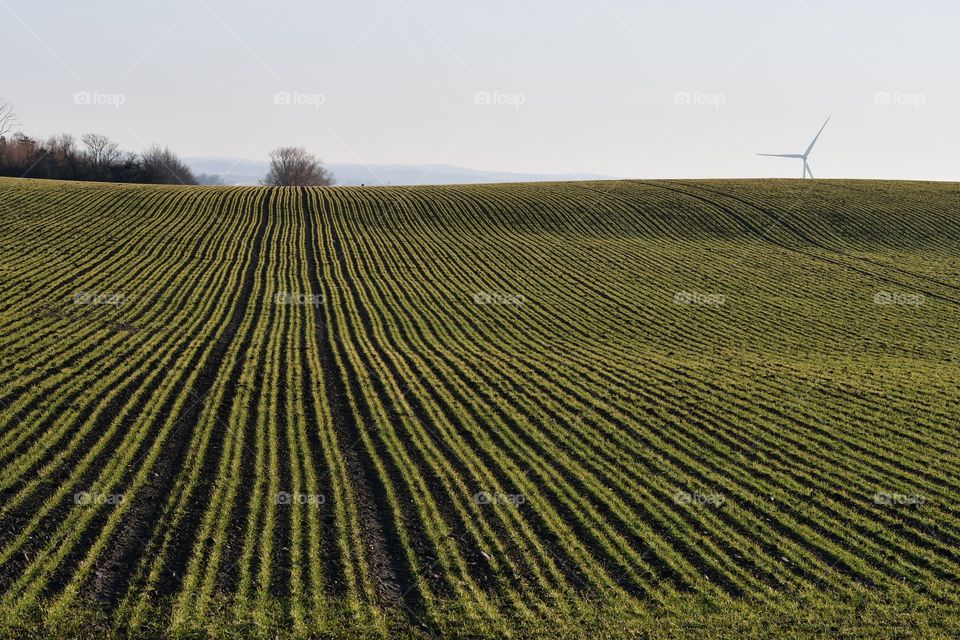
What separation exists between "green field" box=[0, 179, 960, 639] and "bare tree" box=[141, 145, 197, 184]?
59.3m

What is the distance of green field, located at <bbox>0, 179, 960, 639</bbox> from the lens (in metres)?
13.2

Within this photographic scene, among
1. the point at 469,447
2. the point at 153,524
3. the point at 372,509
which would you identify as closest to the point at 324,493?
the point at 372,509

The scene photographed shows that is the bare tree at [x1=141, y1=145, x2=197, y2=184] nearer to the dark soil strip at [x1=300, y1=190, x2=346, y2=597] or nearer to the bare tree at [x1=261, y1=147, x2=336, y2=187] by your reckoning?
the bare tree at [x1=261, y1=147, x2=336, y2=187]

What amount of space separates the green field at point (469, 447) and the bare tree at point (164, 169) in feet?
195

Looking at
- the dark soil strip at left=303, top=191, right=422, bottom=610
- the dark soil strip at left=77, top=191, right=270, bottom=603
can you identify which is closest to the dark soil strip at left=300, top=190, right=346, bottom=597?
the dark soil strip at left=303, top=191, right=422, bottom=610

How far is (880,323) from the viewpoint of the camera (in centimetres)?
3606

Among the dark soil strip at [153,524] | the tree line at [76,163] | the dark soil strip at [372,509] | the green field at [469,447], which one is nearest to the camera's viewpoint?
the dark soil strip at [153,524]

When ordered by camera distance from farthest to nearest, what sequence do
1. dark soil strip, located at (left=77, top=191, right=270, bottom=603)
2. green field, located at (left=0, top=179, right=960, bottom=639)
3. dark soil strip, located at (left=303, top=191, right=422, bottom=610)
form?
dark soil strip, located at (left=303, top=191, right=422, bottom=610) → green field, located at (left=0, top=179, right=960, bottom=639) → dark soil strip, located at (left=77, top=191, right=270, bottom=603)

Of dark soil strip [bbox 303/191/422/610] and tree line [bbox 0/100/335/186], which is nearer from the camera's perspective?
dark soil strip [bbox 303/191/422/610]

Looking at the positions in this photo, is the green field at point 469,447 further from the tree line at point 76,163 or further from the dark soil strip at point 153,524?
the tree line at point 76,163

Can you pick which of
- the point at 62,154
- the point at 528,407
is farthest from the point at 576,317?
the point at 62,154

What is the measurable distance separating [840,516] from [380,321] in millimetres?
21623

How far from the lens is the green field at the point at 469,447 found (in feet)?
43.3

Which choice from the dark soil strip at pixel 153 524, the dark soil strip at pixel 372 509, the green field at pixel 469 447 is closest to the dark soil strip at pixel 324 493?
the green field at pixel 469 447
